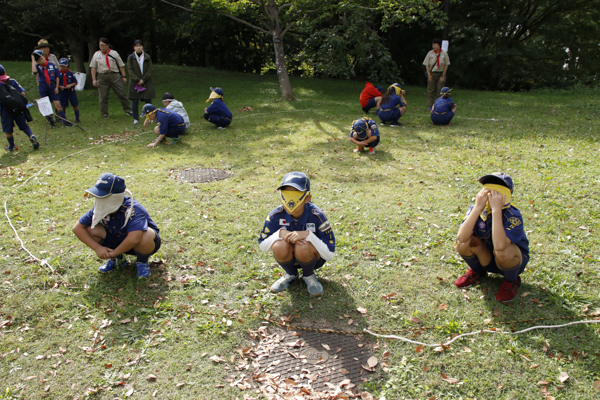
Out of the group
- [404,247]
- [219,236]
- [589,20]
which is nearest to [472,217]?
[404,247]

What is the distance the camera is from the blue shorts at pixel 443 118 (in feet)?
34.2

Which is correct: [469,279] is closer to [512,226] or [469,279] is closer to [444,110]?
[512,226]

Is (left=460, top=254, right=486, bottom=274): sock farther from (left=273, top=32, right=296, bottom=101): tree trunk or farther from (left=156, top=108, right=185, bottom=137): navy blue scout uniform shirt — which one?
(left=273, top=32, right=296, bottom=101): tree trunk

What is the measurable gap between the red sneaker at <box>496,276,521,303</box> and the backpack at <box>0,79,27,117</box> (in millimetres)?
9626

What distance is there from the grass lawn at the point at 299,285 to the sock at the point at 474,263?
208 millimetres

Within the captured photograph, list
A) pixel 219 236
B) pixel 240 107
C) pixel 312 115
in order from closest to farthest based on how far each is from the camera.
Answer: pixel 219 236
pixel 312 115
pixel 240 107

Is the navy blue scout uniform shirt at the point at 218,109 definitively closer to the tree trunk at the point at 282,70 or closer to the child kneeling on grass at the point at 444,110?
the tree trunk at the point at 282,70

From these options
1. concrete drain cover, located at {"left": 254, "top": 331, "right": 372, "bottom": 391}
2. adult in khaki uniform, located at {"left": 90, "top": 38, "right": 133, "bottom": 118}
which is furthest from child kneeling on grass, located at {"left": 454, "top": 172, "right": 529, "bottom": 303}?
adult in khaki uniform, located at {"left": 90, "top": 38, "right": 133, "bottom": 118}

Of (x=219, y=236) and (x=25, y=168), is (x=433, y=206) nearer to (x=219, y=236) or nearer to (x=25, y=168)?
(x=219, y=236)

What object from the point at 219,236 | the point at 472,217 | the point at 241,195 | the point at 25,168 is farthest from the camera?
the point at 25,168

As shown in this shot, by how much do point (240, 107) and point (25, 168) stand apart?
763cm

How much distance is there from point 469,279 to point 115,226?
12.2ft

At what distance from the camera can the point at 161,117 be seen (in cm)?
902

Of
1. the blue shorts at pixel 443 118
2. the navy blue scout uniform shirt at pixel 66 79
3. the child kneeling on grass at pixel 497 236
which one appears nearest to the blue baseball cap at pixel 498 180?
the child kneeling on grass at pixel 497 236
